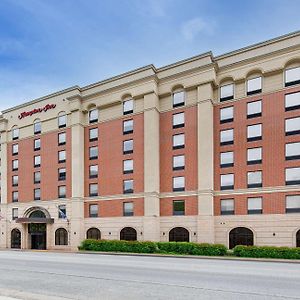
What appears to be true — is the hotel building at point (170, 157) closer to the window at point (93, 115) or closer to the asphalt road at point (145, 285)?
the window at point (93, 115)

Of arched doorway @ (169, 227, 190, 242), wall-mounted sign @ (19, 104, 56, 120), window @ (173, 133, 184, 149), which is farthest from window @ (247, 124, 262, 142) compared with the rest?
wall-mounted sign @ (19, 104, 56, 120)

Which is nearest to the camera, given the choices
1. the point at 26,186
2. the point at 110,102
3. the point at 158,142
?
the point at 158,142

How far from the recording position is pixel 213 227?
3303 centimetres

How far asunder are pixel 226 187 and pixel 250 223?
4553 mm

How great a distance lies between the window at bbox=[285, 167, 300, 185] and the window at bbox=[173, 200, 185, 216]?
1151 centimetres

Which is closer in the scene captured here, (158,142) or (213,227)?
(213,227)

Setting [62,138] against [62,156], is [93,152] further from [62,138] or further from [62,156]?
[62,138]

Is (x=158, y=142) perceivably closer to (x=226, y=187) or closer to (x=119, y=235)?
(x=226, y=187)

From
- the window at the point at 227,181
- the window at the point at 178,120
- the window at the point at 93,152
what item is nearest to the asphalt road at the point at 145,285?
the window at the point at 227,181

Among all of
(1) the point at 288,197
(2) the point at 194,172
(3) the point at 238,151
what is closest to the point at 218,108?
(3) the point at 238,151

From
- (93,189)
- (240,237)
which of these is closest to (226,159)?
(240,237)

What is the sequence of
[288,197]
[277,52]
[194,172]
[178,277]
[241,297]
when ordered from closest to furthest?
[241,297], [178,277], [288,197], [277,52], [194,172]

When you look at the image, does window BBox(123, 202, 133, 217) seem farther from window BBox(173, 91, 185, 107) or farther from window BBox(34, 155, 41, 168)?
window BBox(34, 155, 41, 168)

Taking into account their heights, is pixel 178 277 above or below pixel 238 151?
below
